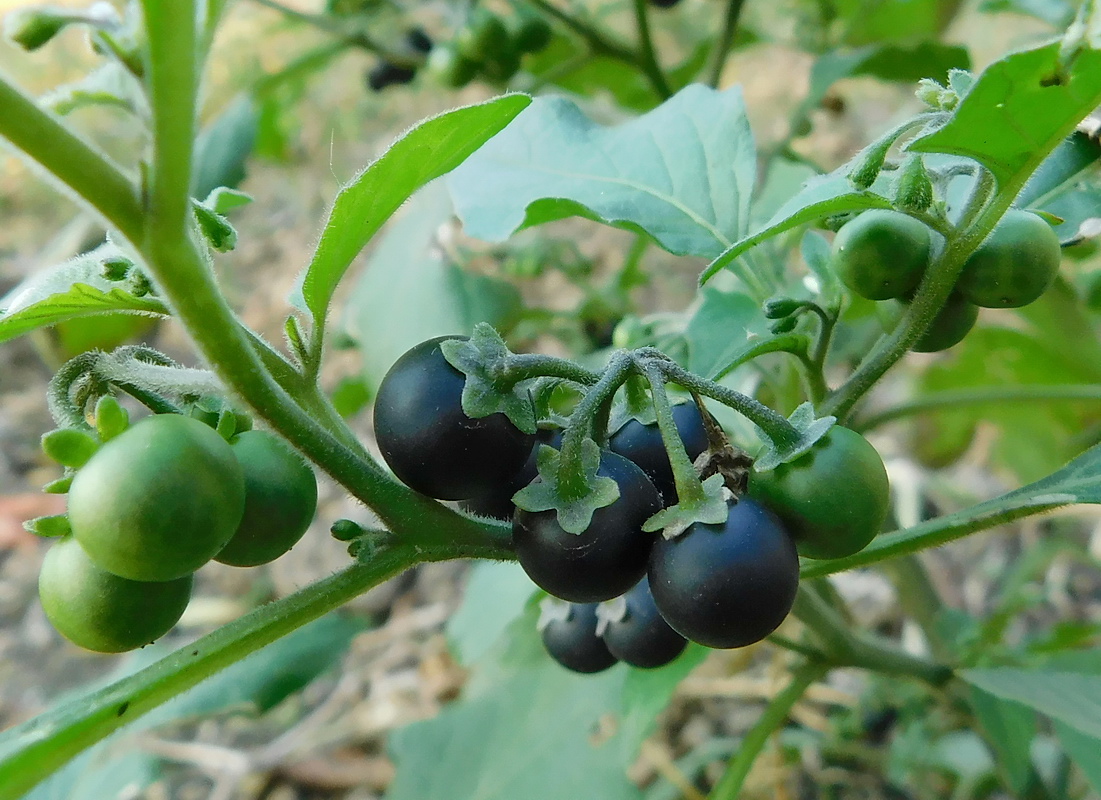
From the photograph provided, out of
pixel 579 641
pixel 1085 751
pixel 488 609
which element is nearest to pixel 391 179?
pixel 579 641

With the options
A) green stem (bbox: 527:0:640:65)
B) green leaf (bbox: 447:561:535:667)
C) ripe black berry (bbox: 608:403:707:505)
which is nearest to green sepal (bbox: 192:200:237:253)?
ripe black berry (bbox: 608:403:707:505)

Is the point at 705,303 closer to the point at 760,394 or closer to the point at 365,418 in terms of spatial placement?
the point at 760,394

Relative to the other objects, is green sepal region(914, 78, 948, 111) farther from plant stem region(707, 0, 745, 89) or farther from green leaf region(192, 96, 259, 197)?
green leaf region(192, 96, 259, 197)

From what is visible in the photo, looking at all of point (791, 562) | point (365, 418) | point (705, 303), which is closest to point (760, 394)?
point (705, 303)

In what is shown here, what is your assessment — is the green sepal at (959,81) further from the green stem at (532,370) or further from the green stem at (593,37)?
the green stem at (593,37)

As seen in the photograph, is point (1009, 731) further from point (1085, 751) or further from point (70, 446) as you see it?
point (70, 446)
